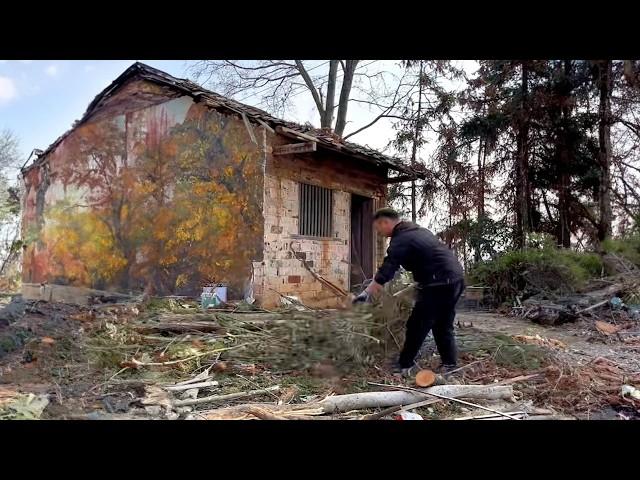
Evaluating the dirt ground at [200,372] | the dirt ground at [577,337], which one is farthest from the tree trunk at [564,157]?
the dirt ground at [200,372]

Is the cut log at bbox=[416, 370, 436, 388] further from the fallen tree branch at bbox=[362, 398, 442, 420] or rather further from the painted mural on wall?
the painted mural on wall

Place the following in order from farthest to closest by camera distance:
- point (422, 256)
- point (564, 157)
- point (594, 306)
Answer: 1. point (564, 157)
2. point (594, 306)
3. point (422, 256)

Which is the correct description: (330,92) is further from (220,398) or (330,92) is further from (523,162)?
(220,398)

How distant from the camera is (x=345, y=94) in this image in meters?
12.2

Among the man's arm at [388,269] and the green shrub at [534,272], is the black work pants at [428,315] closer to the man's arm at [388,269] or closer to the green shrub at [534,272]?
the man's arm at [388,269]

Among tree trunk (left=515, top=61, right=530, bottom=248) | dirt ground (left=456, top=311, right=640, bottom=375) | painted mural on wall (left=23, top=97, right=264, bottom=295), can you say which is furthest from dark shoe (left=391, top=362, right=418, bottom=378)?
tree trunk (left=515, top=61, right=530, bottom=248)

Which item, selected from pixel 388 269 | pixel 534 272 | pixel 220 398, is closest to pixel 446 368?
pixel 388 269

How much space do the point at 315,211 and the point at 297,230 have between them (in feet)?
1.56

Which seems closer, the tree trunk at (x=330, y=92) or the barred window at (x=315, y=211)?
the barred window at (x=315, y=211)

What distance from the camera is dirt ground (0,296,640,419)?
2920 millimetres

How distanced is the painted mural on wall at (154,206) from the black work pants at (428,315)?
2706 mm

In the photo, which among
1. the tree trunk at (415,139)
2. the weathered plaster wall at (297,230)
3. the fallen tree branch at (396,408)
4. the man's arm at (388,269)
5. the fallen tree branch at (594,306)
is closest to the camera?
the fallen tree branch at (396,408)

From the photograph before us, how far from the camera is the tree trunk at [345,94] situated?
11844 mm
